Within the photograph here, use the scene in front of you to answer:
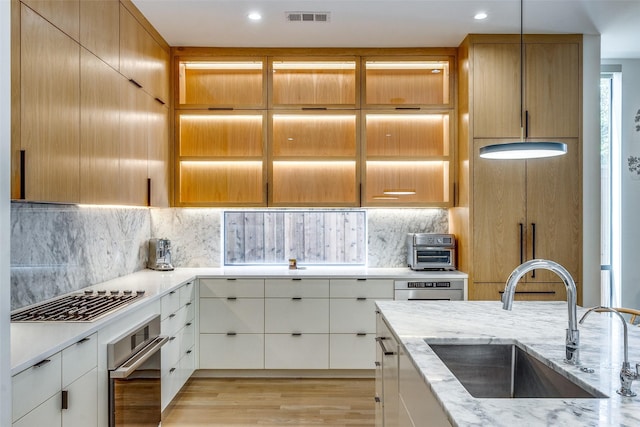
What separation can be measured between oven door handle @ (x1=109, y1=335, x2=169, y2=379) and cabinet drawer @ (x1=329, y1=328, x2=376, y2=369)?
5.07ft

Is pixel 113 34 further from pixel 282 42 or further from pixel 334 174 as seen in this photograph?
pixel 334 174

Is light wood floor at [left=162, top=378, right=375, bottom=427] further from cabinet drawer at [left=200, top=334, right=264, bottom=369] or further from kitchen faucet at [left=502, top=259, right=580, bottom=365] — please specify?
kitchen faucet at [left=502, top=259, right=580, bottom=365]

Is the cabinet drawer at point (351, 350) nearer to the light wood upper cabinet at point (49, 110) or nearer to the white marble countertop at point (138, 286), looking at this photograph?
the white marble countertop at point (138, 286)

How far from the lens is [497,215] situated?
145 inches

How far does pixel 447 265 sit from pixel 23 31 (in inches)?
132

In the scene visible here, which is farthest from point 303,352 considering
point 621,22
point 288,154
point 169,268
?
point 621,22

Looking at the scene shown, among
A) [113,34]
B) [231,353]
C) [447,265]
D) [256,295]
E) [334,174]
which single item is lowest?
[231,353]

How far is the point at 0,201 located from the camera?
0.75 metres

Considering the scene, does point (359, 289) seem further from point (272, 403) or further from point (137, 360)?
point (137, 360)

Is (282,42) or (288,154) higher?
(282,42)

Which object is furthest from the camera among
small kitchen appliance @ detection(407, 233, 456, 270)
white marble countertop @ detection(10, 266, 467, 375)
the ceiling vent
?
small kitchen appliance @ detection(407, 233, 456, 270)

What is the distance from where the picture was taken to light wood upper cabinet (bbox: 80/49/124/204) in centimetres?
242

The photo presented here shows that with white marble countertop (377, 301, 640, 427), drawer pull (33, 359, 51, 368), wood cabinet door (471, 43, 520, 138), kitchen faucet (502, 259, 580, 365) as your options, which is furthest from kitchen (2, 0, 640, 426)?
→ kitchen faucet (502, 259, 580, 365)

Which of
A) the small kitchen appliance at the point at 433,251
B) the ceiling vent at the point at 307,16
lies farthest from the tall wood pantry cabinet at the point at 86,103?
the small kitchen appliance at the point at 433,251
